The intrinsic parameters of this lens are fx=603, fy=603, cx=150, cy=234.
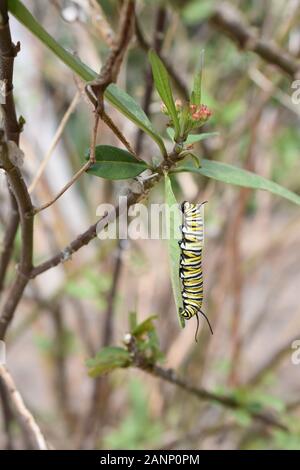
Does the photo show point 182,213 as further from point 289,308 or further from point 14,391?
point 289,308

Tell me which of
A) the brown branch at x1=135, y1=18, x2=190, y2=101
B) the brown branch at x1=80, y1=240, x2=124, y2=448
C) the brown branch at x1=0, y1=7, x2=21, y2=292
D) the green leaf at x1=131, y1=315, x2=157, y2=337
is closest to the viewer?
the brown branch at x1=0, y1=7, x2=21, y2=292

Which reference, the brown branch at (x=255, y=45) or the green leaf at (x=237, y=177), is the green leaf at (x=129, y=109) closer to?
the green leaf at (x=237, y=177)

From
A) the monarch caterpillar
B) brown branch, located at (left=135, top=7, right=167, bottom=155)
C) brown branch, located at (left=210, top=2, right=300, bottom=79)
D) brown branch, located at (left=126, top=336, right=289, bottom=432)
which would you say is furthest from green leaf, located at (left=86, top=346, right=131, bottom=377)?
brown branch, located at (left=210, top=2, right=300, bottom=79)

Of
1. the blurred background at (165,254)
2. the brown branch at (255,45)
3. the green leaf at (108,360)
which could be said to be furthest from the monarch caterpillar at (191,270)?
the brown branch at (255,45)

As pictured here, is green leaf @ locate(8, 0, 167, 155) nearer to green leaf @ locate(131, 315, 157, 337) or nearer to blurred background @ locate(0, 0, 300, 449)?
green leaf @ locate(131, 315, 157, 337)

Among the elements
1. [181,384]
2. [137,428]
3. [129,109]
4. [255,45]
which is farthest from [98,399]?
[129,109]

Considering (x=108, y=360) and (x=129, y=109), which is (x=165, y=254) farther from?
(x=129, y=109)
